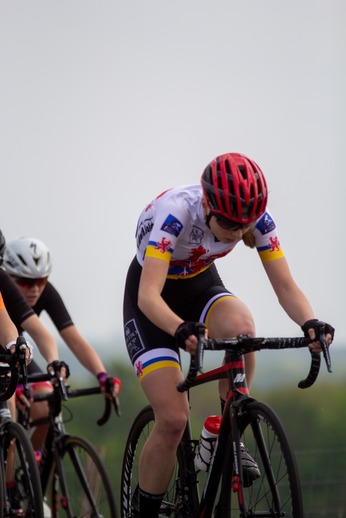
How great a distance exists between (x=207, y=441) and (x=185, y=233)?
0.99 meters

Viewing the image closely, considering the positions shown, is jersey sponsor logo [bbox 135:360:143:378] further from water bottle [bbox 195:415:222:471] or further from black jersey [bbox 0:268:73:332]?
black jersey [bbox 0:268:73:332]

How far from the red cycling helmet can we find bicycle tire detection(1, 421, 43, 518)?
1913 mm

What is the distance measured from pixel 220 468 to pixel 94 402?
114ft

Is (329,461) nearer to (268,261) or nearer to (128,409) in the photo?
(268,261)

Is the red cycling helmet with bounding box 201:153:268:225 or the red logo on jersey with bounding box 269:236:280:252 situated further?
the red logo on jersey with bounding box 269:236:280:252

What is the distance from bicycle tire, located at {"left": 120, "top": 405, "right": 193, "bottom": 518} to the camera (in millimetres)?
2822

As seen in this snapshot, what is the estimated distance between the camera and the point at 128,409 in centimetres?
3875

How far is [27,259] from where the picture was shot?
4777 millimetres

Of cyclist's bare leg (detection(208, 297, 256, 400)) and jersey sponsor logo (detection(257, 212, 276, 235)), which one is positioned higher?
jersey sponsor logo (detection(257, 212, 276, 235))

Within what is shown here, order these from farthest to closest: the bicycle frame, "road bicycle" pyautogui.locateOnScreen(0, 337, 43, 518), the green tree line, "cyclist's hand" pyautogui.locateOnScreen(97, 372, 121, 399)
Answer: the green tree line, "cyclist's hand" pyautogui.locateOnScreen(97, 372, 121, 399), "road bicycle" pyautogui.locateOnScreen(0, 337, 43, 518), the bicycle frame

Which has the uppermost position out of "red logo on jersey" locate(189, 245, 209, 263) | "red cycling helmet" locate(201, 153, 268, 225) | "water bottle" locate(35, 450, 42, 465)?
"red cycling helmet" locate(201, 153, 268, 225)

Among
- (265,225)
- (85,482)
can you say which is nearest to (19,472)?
(85,482)

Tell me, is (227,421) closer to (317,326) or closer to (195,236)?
(317,326)

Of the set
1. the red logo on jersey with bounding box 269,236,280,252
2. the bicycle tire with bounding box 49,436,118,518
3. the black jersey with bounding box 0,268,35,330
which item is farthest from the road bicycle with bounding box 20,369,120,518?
the red logo on jersey with bounding box 269,236,280,252
